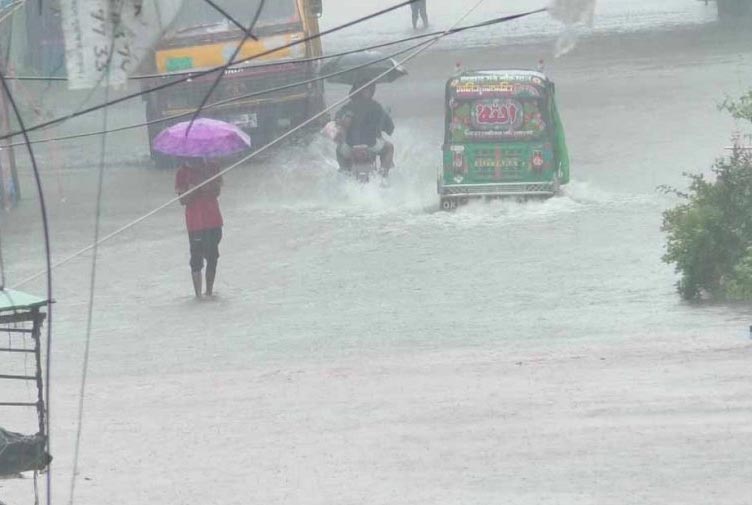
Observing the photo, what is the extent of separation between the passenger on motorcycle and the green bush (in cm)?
722

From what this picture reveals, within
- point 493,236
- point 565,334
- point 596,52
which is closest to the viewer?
point 565,334

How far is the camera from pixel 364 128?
20328 mm

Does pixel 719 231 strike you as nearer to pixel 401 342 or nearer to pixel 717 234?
pixel 717 234

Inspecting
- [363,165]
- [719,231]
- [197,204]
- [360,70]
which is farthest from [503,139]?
[719,231]

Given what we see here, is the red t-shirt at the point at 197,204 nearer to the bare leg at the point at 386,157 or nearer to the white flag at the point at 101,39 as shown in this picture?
the bare leg at the point at 386,157

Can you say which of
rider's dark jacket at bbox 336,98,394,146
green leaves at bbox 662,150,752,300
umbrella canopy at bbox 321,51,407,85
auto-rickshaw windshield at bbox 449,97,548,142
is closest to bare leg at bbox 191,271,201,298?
green leaves at bbox 662,150,752,300

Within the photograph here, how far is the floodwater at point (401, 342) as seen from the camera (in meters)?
8.05

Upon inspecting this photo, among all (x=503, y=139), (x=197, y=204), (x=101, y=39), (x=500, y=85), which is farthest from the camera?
(x=500, y=85)

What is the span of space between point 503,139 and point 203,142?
5.46 m

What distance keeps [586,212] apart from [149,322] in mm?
6437

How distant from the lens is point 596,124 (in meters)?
25.8

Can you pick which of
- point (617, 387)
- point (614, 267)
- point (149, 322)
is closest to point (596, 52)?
point (614, 267)

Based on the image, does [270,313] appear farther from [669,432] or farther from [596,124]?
[596,124]

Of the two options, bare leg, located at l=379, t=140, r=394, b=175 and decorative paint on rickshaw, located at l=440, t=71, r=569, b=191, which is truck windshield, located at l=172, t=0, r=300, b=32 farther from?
decorative paint on rickshaw, located at l=440, t=71, r=569, b=191
